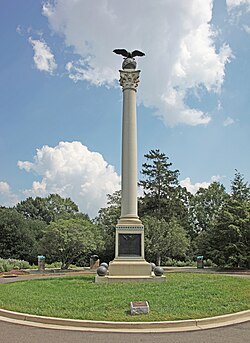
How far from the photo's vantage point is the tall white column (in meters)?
21.3

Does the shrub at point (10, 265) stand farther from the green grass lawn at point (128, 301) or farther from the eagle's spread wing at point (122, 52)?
the eagle's spread wing at point (122, 52)

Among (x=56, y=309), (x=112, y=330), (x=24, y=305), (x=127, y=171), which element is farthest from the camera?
Answer: (x=127, y=171)

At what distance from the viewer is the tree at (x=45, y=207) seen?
9100 centimetres

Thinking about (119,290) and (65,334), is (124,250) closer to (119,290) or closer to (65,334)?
(119,290)

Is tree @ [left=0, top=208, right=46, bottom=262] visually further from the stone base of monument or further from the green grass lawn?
the green grass lawn

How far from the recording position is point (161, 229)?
151ft

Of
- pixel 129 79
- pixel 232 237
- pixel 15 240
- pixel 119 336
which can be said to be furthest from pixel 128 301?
pixel 15 240

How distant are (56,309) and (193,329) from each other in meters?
4.18

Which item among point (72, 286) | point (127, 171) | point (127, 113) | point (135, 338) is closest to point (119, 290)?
point (72, 286)

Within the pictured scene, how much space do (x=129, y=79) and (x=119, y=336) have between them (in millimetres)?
17052

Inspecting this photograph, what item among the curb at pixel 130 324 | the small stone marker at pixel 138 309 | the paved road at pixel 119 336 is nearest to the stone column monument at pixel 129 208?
the small stone marker at pixel 138 309

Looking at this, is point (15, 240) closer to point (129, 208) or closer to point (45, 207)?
point (129, 208)

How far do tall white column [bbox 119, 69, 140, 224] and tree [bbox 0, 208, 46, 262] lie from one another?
31.9 metres

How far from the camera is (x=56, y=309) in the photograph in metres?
11.2
